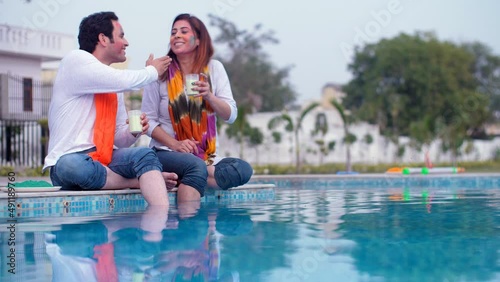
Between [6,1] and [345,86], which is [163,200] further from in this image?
[345,86]

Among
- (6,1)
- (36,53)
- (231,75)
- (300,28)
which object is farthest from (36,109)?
(231,75)

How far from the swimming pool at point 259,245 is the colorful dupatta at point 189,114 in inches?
27.0

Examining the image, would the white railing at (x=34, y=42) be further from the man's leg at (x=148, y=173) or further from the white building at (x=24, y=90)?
the man's leg at (x=148, y=173)

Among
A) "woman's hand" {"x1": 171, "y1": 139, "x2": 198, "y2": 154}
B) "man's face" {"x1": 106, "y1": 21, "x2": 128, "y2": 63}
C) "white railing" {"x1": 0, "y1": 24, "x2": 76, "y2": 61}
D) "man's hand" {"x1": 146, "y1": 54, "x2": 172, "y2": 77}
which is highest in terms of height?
"white railing" {"x1": 0, "y1": 24, "x2": 76, "y2": 61}

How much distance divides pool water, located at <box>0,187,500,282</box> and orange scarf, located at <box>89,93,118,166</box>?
0.44 m

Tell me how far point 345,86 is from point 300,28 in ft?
52.2

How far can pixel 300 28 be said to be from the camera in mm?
30188

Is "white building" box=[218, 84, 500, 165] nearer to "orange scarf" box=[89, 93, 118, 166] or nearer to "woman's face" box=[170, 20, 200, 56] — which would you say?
"woman's face" box=[170, 20, 200, 56]

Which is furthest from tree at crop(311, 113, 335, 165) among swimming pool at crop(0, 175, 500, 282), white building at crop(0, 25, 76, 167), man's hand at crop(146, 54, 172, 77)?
swimming pool at crop(0, 175, 500, 282)

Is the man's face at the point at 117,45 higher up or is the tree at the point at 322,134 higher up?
the tree at the point at 322,134

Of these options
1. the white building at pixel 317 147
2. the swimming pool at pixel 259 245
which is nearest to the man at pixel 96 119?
the swimming pool at pixel 259 245

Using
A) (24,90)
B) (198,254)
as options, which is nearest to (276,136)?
(24,90)

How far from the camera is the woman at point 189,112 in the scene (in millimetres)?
4930

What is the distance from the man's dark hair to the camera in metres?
4.59
